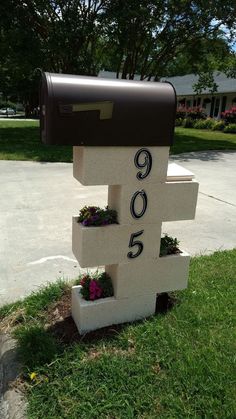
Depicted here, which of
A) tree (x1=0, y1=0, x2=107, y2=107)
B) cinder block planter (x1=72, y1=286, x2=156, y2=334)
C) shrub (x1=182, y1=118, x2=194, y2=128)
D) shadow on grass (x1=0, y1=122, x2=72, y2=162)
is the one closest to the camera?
cinder block planter (x1=72, y1=286, x2=156, y2=334)

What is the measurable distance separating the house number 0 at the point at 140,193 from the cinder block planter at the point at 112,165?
2 cm

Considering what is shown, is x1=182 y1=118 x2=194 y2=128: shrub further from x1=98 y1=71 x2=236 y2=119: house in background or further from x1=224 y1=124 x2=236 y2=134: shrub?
x1=224 y1=124 x2=236 y2=134: shrub

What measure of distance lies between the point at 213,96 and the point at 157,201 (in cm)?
3380

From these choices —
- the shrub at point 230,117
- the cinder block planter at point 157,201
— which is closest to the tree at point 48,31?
the cinder block planter at point 157,201

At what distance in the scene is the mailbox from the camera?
212cm

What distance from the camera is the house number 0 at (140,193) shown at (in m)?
2.49

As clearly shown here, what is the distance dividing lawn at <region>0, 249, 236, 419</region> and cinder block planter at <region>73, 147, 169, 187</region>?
105 centimetres

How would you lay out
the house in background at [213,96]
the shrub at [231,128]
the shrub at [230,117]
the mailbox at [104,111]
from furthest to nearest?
the house in background at [213,96] → the shrub at [230,117] → the shrub at [231,128] → the mailbox at [104,111]

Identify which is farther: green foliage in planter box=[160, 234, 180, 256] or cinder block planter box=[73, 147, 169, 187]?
green foliage in planter box=[160, 234, 180, 256]

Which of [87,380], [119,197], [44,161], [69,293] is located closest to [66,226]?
[69,293]

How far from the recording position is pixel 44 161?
9328 millimetres

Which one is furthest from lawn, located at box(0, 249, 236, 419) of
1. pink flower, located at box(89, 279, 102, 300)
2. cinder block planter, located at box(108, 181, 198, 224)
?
cinder block planter, located at box(108, 181, 198, 224)

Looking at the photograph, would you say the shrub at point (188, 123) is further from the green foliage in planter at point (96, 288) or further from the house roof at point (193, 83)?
the green foliage in planter at point (96, 288)

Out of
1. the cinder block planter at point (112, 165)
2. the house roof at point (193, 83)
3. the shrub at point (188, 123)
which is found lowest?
the shrub at point (188, 123)
